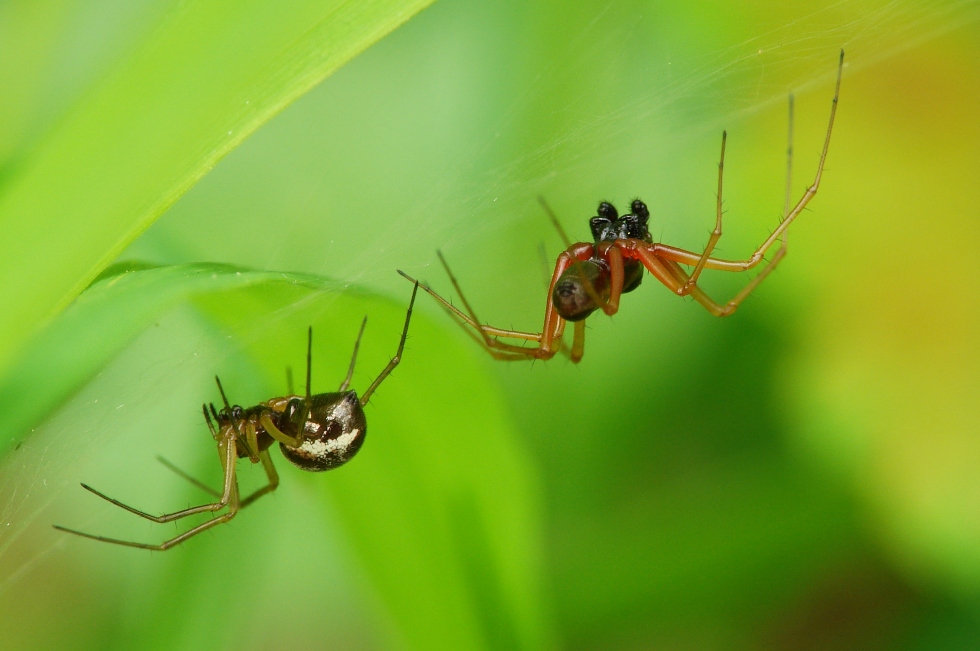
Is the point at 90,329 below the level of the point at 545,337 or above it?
below

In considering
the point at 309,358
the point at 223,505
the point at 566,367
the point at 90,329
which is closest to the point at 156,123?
the point at 90,329

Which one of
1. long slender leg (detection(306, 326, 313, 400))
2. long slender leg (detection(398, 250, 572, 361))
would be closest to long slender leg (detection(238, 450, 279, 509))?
long slender leg (detection(306, 326, 313, 400))

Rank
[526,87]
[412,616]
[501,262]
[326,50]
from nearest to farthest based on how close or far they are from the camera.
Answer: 1. [326,50]
2. [412,616]
3. [526,87]
4. [501,262]

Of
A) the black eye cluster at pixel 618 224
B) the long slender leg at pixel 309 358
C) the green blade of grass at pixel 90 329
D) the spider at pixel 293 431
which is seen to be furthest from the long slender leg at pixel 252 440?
the black eye cluster at pixel 618 224

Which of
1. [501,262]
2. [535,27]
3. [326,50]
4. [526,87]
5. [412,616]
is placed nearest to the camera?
[326,50]

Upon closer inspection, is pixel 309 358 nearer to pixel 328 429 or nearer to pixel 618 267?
pixel 328 429

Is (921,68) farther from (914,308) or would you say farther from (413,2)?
(413,2)

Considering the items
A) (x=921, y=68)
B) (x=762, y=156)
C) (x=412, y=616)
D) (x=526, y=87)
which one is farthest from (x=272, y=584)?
(x=921, y=68)
